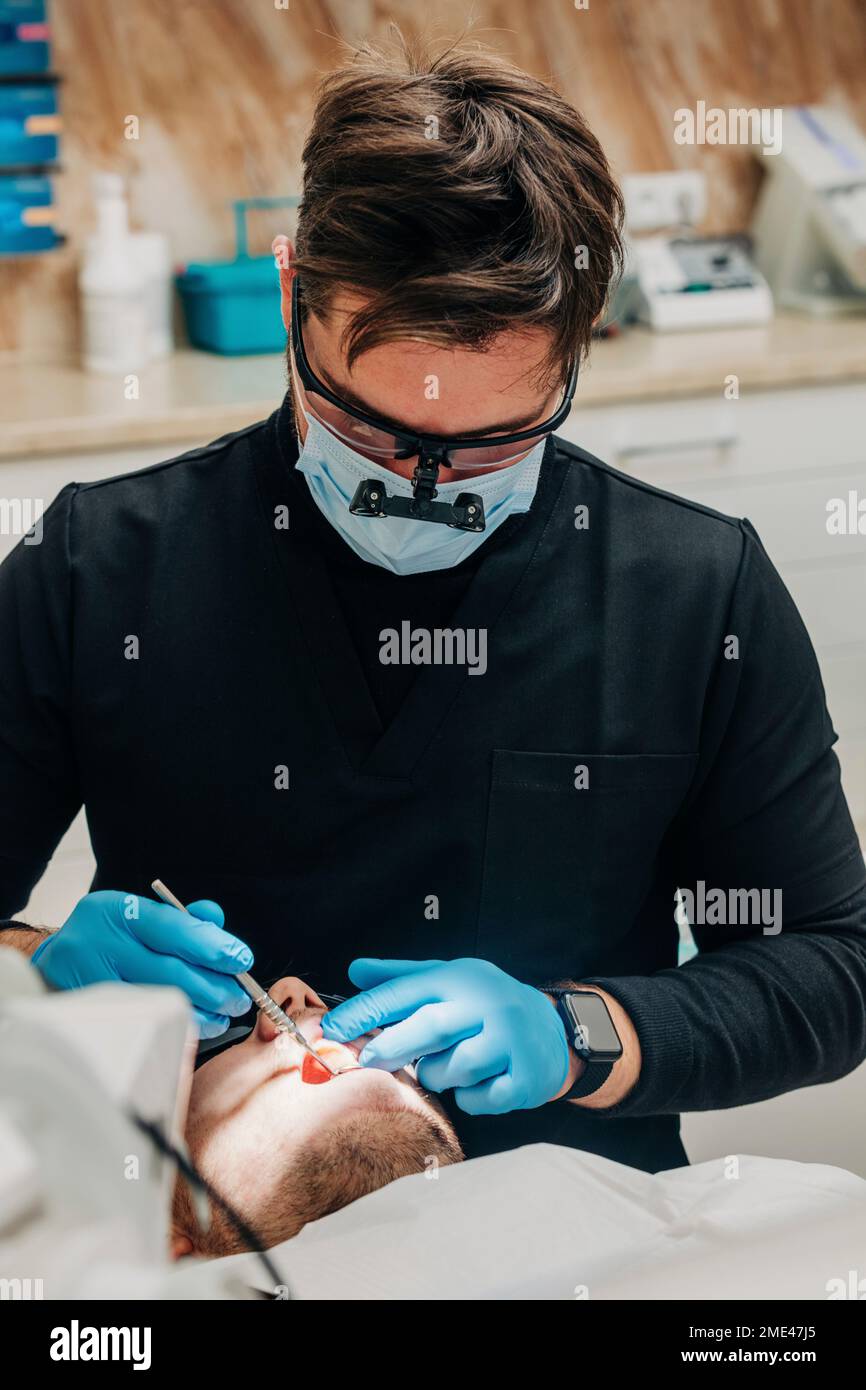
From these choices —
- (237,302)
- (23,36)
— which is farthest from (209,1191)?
(23,36)

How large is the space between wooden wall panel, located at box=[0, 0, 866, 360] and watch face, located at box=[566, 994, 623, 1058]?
1949 millimetres

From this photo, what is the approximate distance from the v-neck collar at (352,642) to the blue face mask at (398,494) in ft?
0.11

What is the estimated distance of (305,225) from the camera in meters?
1.04

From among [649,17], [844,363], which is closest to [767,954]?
[844,363]

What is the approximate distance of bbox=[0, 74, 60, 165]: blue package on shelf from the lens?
2559 mm

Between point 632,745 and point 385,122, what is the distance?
55 centimetres

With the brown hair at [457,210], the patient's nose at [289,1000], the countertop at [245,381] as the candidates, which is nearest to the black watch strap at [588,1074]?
the patient's nose at [289,1000]

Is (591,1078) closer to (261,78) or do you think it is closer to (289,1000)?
(289,1000)

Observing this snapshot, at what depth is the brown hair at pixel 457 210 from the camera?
0.97 m

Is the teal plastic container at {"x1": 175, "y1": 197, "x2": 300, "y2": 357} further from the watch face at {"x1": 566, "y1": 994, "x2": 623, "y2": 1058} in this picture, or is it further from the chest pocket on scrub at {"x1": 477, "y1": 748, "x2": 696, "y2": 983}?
the watch face at {"x1": 566, "y1": 994, "x2": 623, "y2": 1058}

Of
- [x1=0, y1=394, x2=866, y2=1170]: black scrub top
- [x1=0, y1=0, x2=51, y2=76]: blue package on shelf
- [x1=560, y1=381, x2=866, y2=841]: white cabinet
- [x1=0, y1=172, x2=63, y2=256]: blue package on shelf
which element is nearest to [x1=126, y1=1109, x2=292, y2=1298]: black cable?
[x1=0, y1=394, x2=866, y2=1170]: black scrub top

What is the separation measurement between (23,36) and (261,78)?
1.54 ft
